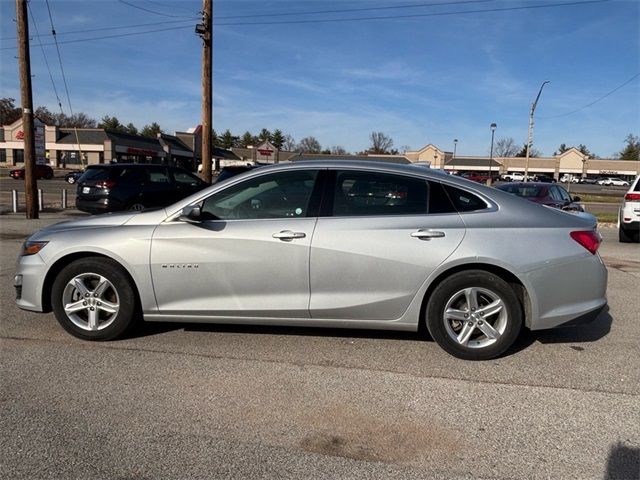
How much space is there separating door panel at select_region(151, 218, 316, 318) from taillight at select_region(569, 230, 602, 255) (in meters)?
2.17

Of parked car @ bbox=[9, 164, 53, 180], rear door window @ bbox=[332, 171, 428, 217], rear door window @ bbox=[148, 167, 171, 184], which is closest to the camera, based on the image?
rear door window @ bbox=[332, 171, 428, 217]

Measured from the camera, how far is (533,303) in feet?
13.7

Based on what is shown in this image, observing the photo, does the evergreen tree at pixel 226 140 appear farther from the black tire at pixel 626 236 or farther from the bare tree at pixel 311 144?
the black tire at pixel 626 236

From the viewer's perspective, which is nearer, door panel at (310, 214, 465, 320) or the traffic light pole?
door panel at (310, 214, 465, 320)

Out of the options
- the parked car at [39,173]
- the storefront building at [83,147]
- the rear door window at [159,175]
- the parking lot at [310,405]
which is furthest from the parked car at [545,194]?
the storefront building at [83,147]

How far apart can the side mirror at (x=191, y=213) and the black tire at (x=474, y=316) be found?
2079 millimetres

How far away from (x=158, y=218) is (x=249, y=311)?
115 cm

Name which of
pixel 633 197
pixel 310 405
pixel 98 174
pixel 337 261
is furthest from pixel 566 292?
pixel 98 174

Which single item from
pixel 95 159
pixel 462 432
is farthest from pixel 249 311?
pixel 95 159

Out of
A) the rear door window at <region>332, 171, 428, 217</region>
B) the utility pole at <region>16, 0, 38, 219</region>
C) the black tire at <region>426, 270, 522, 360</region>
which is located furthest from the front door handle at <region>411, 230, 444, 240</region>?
the utility pole at <region>16, 0, 38, 219</region>

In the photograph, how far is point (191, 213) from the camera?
14.3 feet

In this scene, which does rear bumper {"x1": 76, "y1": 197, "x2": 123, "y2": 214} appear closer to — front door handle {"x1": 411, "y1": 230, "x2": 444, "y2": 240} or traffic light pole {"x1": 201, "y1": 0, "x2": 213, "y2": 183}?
traffic light pole {"x1": 201, "y1": 0, "x2": 213, "y2": 183}

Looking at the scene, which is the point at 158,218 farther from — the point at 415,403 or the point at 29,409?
the point at 415,403

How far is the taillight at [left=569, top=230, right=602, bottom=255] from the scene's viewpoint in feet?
13.8
